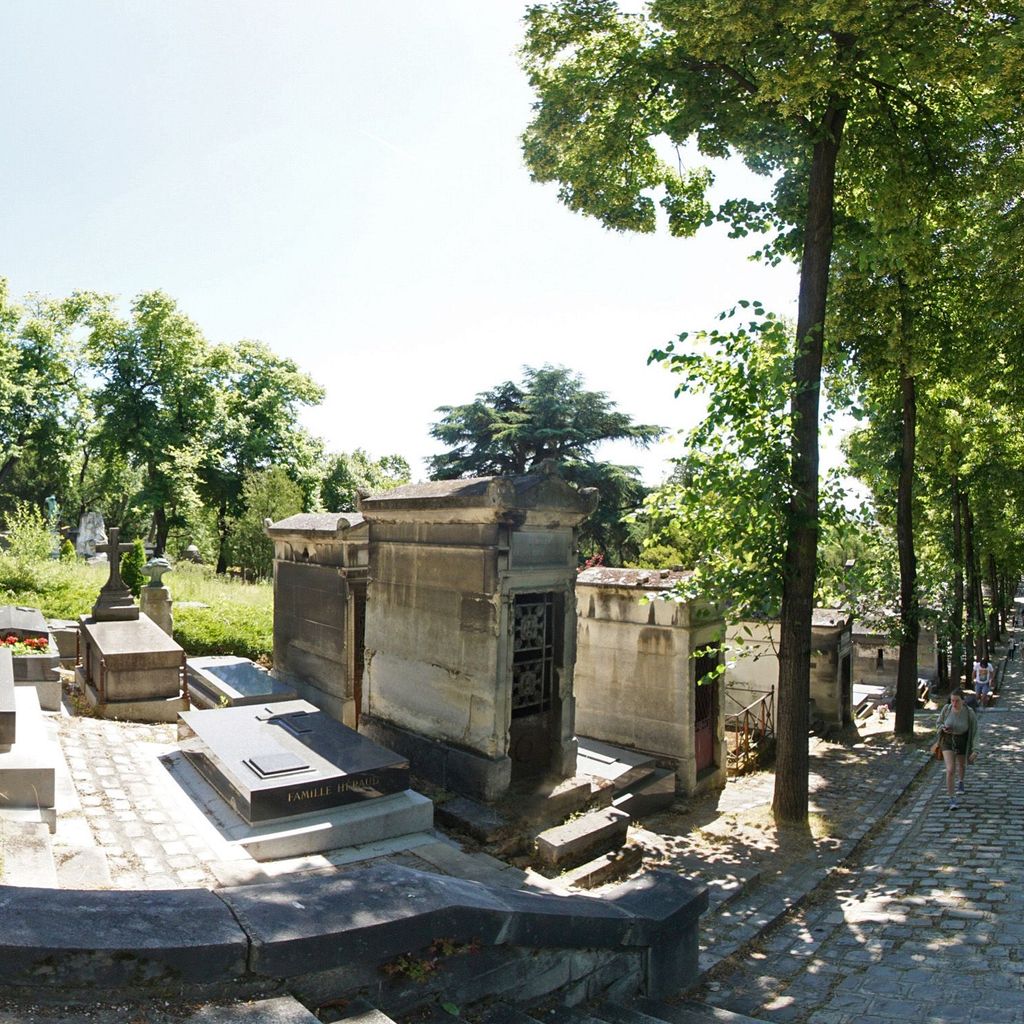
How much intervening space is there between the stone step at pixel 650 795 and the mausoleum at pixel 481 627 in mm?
1651

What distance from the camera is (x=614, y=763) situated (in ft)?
31.7

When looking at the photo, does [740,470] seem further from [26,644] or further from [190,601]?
[190,601]

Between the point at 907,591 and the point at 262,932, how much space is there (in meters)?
16.1

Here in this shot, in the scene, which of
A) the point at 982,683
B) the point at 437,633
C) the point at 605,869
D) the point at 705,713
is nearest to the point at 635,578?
the point at 705,713

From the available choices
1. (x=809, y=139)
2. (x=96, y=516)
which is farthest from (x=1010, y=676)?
(x=96, y=516)

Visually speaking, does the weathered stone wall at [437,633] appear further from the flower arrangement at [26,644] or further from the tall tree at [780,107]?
the flower arrangement at [26,644]

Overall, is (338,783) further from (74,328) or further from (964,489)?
(74,328)

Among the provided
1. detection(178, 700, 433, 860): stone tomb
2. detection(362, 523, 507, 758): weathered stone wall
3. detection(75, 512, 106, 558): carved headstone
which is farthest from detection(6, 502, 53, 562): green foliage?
detection(75, 512, 106, 558): carved headstone

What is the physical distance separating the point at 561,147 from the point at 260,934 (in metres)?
10.5

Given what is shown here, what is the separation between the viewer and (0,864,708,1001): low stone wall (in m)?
2.50

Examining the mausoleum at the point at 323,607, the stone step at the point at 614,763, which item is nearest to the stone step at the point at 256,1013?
the stone step at the point at 614,763

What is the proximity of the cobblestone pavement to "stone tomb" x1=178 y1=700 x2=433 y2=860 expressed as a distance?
2902mm

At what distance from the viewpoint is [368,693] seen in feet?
29.7

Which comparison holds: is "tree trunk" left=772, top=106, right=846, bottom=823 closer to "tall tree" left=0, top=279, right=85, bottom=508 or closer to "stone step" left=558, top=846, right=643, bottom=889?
"stone step" left=558, top=846, right=643, bottom=889
